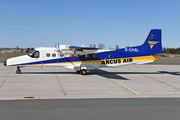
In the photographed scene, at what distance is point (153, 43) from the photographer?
62.5ft

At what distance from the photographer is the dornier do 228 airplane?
1766 centimetres

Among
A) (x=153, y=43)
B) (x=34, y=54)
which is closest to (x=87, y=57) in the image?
(x=34, y=54)

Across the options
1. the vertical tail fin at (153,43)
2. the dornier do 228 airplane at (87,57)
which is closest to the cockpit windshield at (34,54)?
the dornier do 228 airplane at (87,57)

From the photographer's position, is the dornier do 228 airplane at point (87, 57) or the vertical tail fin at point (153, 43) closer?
the dornier do 228 airplane at point (87, 57)

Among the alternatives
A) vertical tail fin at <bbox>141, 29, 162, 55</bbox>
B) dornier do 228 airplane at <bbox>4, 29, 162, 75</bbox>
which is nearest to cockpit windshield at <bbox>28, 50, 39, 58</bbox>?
dornier do 228 airplane at <bbox>4, 29, 162, 75</bbox>

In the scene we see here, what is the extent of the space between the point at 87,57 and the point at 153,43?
22.9 ft

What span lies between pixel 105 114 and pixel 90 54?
39.3ft

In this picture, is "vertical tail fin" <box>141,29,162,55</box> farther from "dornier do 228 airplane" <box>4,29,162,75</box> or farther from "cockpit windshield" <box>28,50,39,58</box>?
"cockpit windshield" <box>28,50,39,58</box>

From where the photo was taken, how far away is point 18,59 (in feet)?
57.7

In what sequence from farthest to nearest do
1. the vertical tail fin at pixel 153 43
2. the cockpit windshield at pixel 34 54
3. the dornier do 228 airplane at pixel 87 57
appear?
the vertical tail fin at pixel 153 43, the cockpit windshield at pixel 34 54, the dornier do 228 airplane at pixel 87 57

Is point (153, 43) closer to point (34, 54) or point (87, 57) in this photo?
point (87, 57)

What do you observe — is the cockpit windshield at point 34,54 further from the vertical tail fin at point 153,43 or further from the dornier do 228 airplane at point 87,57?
the vertical tail fin at point 153,43

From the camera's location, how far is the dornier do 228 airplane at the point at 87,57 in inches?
695

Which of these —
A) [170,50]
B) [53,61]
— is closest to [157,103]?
[53,61]
